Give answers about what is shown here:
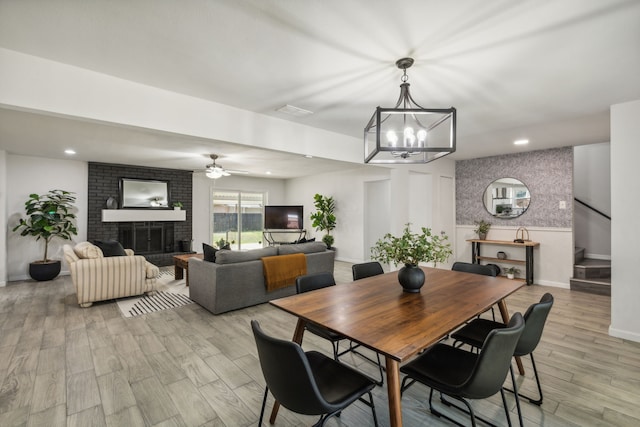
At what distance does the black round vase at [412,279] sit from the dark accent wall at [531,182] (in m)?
4.51

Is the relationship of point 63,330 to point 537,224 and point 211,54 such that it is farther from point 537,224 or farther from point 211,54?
point 537,224

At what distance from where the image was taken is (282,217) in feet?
27.7

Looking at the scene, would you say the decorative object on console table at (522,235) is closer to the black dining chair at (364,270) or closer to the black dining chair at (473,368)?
the black dining chair at (364,270)

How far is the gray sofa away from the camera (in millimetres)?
3670

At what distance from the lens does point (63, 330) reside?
3203 millimetres

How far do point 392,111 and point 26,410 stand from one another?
121 inches

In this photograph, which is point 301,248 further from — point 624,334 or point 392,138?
point 624,334

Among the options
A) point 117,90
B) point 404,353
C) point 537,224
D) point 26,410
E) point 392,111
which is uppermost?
point 117,90

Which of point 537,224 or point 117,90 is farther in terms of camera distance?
point 537,224

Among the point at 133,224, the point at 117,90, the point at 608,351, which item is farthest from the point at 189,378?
the point at 133,224

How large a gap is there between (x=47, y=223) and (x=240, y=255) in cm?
417

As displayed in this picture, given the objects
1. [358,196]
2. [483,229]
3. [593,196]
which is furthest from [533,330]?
[593,196]

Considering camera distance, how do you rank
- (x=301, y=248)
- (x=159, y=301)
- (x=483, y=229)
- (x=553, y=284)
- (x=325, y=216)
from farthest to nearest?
(x=325, y=216) < (x=483, y=229) < (x=553, y=284) < (x=301, y=248) < (x=159, y=301)

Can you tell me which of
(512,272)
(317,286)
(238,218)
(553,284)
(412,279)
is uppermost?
(238,218)
